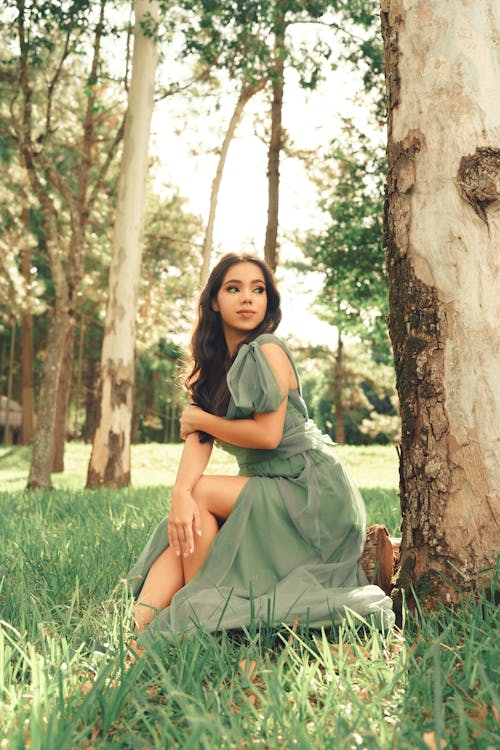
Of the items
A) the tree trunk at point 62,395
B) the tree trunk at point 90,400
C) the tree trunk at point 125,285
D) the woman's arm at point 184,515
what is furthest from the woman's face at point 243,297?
the tree trunk at point 90,400

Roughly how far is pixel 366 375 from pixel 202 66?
1737 cm

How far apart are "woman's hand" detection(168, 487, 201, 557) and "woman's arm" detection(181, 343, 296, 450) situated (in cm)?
34

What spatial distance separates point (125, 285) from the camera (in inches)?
373

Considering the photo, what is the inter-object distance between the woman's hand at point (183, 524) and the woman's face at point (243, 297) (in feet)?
3.05

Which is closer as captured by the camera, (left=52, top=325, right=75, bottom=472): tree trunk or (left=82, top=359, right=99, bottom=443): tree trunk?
(left=52, top=325, right=75, bottom=472): tree trunk

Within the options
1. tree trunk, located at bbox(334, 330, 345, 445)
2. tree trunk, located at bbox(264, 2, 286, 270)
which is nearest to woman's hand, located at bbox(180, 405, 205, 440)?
tree trunk, located at bbox(264, 2, 286, 270)

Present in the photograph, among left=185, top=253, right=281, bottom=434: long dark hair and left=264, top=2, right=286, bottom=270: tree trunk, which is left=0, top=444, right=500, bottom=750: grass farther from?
left=264, top=2, right=286, bottom=270: tree trunk

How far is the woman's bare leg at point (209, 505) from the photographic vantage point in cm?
277

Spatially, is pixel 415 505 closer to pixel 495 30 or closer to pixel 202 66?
pixel 495 30

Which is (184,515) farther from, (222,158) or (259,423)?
(222,158)

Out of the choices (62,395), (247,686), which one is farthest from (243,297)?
(62,395)

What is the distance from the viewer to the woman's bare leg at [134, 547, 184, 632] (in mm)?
2701

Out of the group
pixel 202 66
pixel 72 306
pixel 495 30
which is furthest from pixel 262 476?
pixel 202 66

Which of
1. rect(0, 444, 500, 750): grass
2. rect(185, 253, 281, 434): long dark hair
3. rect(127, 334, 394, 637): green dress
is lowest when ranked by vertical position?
rect(0, 444, 500, 750): grass
